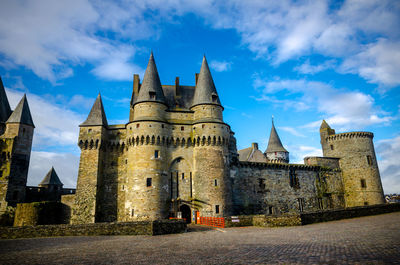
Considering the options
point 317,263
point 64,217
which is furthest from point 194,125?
point 317,263

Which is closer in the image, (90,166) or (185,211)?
(185,211)

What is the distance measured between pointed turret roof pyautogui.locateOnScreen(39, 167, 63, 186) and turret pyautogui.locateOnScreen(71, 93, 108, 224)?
19.3 meters

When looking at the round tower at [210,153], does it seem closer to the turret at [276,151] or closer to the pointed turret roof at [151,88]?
the pointed turret roof at [151,88]

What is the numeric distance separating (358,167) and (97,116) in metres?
39.3

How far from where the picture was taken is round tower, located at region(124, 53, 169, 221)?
27.8m

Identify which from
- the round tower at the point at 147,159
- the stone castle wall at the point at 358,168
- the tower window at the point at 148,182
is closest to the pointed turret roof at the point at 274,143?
the stone castle wall at the point at 358,168

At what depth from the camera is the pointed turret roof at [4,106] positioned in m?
36.9

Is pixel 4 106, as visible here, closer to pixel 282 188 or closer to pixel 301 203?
pixel 282 188

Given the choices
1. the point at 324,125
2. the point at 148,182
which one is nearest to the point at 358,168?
the point at 324,125

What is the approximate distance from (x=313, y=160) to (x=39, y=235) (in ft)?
124

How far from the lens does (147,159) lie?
29125mm

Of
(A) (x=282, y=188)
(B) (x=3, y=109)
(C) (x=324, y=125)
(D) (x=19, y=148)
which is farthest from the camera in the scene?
(C) (x=324, y=125)

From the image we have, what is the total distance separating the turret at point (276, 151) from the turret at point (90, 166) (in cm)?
2990

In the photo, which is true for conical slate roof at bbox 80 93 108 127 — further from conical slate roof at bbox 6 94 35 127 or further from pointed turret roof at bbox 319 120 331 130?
pointed turret roof at bbox 319 120 331 130
